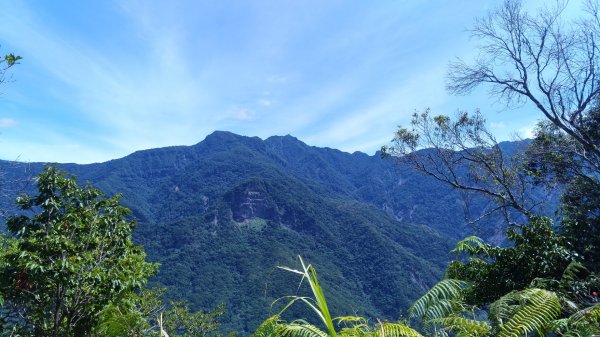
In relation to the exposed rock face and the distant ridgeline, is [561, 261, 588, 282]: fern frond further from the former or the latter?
the exposed rock face

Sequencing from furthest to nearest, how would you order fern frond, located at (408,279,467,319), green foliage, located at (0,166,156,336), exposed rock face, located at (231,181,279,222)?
1. exposed rock face, located at (231,181,279,222)
2. green foliage, located at (0,166,156,336)
3. fern frond, located at (408,279,467,319)

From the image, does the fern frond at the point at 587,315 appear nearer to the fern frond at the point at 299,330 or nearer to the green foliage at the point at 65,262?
the fern frond at the point at 299,330

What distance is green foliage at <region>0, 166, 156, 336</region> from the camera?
19.5ft

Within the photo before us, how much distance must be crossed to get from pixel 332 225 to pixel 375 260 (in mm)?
37071

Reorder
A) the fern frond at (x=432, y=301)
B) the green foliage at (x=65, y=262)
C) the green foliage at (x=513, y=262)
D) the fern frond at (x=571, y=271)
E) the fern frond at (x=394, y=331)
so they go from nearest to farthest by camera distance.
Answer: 1. the fern frond at (x=394, y=331)
2. the fern frond at (x=432, y=301)
3. the fern frond at (x=571, y=271)
4. the green foliage at (x=65, y=262)
5. the green foliage at (x=513, y=262)

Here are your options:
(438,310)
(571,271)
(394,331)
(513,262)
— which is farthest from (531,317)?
(513,262)

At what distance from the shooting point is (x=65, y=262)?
579 cm

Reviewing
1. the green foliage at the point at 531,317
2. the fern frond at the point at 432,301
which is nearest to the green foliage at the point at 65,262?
the fern frond at the point at 432,301

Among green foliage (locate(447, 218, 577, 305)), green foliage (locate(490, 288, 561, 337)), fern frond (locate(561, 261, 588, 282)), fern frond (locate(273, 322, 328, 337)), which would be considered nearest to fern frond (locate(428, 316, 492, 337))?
green foliage (locate(490, 288, 561, 337))

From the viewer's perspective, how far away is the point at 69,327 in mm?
A: 6191

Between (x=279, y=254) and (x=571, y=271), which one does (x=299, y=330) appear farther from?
(x=279, y=254)

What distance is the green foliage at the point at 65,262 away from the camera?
19.5 feet

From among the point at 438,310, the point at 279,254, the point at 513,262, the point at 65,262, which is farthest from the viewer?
the point at 279,254

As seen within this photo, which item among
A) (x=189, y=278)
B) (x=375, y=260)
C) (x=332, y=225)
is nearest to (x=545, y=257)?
(x=189, y=278)
